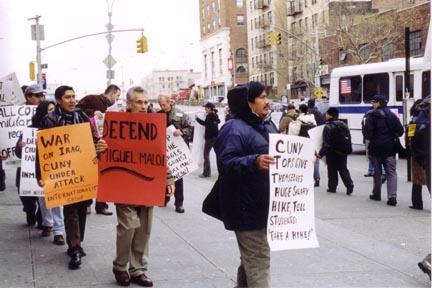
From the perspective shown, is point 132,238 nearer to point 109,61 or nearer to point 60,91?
point 60,91

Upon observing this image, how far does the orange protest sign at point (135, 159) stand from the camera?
5805 millimetres

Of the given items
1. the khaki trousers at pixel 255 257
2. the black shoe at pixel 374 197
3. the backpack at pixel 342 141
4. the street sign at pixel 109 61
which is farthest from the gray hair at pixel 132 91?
the street sign at pixel 109 61

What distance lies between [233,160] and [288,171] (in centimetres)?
54

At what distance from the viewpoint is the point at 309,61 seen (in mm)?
52250

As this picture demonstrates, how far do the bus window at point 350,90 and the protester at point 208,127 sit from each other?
8.96 metres

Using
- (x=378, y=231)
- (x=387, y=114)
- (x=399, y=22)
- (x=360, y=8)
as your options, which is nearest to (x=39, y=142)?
(x=378, y=231)

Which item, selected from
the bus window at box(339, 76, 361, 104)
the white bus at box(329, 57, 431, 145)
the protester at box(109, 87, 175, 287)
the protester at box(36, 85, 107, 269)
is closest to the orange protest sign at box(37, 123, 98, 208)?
the protester at box(36, 85, 107, 269)

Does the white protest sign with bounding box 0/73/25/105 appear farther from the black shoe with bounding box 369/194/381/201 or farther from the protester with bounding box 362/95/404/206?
the black shoe with bounding box 369/194/381/201

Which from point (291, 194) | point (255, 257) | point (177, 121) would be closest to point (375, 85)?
point (177, 121)

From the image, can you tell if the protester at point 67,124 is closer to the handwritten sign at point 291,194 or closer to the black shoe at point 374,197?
the handwritten sign at point 291,194

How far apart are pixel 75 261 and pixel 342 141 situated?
23.1ft

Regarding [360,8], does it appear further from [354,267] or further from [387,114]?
[354,267]

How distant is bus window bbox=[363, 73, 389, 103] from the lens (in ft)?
69.1

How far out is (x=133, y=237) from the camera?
5867mm
